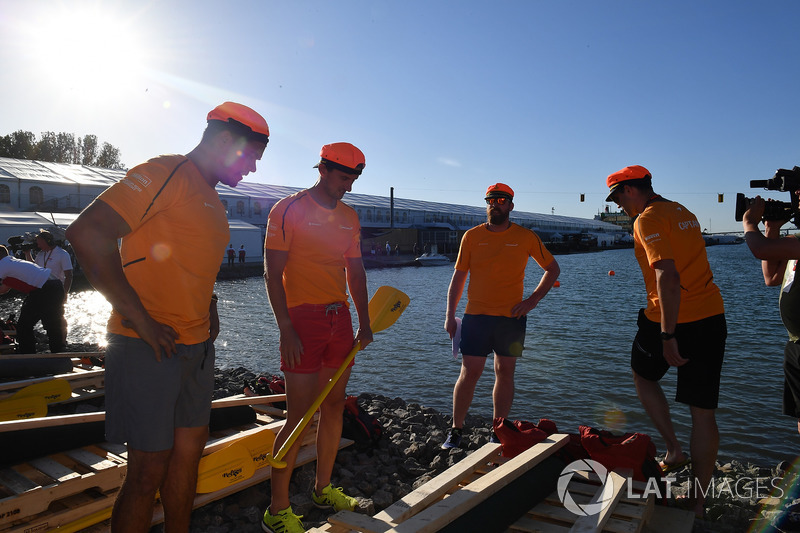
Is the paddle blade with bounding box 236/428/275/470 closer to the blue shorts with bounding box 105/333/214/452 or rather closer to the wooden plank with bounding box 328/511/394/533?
the wooden plank with bounding box 328/511/394/533

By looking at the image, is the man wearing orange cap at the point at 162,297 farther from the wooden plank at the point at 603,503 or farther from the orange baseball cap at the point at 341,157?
the wooden plank at the point at 603,503

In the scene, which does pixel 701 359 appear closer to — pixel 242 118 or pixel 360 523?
pixel 360 523

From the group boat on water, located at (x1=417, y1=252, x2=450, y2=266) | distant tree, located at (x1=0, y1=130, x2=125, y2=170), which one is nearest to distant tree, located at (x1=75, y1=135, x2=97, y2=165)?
distant tree, located at (x1=0, y1=130, x2=125, y2=170)

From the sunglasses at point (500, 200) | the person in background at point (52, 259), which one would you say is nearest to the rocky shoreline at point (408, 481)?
the sunglasses at point (500, 200)

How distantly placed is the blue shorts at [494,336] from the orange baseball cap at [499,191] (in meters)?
1.07

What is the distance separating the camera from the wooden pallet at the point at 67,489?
2.66 metres

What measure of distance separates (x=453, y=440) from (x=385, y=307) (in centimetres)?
175

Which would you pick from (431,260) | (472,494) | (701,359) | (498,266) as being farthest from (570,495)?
(431,260)

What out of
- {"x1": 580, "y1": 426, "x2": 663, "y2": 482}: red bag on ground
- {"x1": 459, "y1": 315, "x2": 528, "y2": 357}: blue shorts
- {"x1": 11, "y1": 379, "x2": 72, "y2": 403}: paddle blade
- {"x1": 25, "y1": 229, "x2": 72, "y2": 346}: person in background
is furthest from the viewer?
{"x1": 25, "y1": 229, "x2": 72, "y2": 346}: person in background

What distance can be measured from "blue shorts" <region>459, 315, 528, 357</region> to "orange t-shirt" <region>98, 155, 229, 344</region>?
2562 mm

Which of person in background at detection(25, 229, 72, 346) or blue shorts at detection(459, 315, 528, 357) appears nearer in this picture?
blue shorts at detection(459, 315, 528, 357)

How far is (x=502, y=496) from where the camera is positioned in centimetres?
273

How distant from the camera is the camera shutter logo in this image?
2.75 m

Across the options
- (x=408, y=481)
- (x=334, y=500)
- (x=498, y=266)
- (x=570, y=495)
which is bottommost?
(x=408, y=481)
